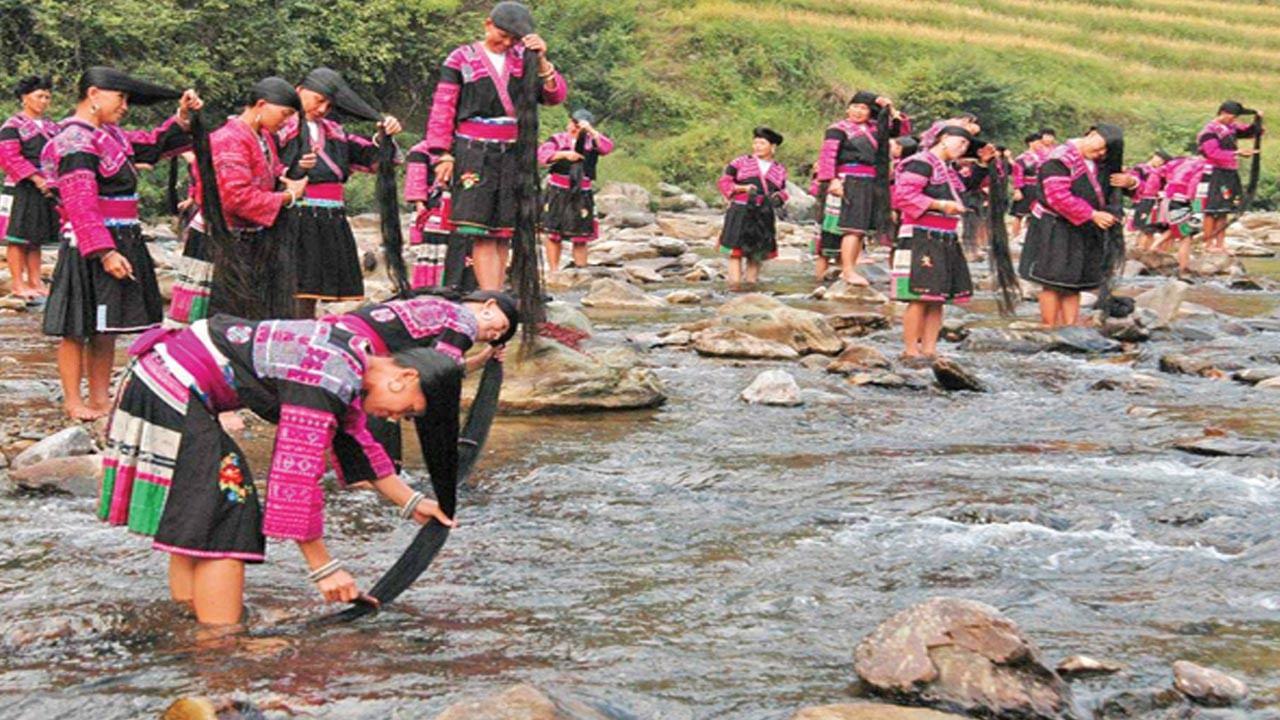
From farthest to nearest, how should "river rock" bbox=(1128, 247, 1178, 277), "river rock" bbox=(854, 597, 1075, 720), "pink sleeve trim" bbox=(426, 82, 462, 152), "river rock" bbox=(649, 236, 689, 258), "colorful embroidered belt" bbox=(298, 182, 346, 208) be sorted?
"river rock" bbox=(649, 236, 689, 258) → "river rock" bbox=(1128, 247, 1178, 277) → "colorful embroidered belt" bbox=(298, 182, 346, 208) → "pink sleeve trim" bbox=(426, 82, 462, 152) → "river rock" bbox=(854, 597, 1075, 720)

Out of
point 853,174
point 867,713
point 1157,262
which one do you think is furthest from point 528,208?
point 1157,262

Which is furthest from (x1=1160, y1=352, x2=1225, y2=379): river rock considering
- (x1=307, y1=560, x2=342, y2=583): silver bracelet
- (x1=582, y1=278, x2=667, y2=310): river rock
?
(x1=307, y1=560, x2=342, y2=583): silver bracelet

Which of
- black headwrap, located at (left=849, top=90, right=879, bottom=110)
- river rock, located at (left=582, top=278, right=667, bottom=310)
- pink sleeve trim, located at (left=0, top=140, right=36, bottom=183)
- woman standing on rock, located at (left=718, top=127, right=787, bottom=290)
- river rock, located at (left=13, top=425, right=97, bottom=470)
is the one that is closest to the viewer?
river rock, located at (left=13, top=425, right=97, bottom=470)

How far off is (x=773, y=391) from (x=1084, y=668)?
187 inches

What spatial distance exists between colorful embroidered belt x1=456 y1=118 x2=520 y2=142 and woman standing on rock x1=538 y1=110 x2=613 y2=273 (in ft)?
25.9

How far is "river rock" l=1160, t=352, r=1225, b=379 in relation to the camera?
10.3 m

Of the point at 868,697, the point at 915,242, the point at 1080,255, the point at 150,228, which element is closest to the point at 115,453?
the point at 868,697

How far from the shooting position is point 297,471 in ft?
14.2

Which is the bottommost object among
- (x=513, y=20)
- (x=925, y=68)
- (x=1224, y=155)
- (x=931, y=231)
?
(x=931, y=231)

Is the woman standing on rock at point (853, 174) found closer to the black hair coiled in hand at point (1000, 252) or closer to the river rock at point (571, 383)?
the black hair coiled in hand at point (1000, 252)

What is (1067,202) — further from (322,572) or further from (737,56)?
(737,56)

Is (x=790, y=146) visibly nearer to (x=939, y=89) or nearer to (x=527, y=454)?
(x=939, y=89)

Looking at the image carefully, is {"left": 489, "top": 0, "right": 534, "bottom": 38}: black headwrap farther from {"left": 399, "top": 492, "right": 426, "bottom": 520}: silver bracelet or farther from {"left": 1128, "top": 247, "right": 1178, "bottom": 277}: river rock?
{"left": 1128, "top": 247, "right": 1178, "bottom": 277}: river rock

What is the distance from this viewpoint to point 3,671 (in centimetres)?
441
